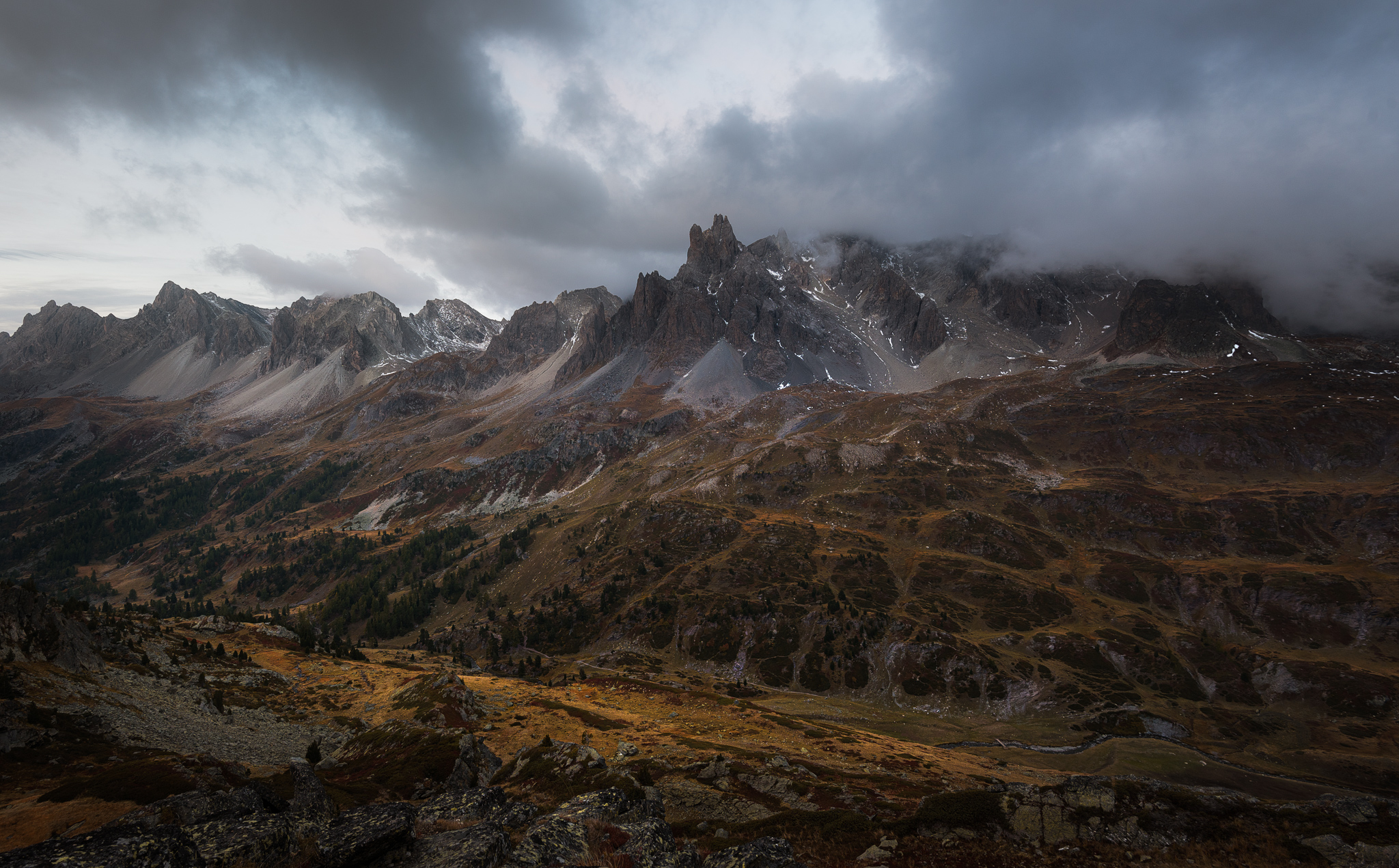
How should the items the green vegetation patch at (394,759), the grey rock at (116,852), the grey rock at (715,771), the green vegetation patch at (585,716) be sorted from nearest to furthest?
the grey rock at (116,852)
the green vegetation patch at (394,759)
the grey rock at (715,771)
the green vegetation patch at (585,716)

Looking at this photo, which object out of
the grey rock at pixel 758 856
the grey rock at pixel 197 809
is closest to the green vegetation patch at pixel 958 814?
the grey rock at pixel 758 856

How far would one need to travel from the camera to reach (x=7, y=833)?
21.5m

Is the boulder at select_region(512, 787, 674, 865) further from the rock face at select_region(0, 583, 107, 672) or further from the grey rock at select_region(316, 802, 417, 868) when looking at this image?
the rock face at select_region(0, 583, 107, 672)

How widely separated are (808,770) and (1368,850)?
3588 centimetres

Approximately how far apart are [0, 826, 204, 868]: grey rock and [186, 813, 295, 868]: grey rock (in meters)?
0.54

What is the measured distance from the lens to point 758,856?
20.8m

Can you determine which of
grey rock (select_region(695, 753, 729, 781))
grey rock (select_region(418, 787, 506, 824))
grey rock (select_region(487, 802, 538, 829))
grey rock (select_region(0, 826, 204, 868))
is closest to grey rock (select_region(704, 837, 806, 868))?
grey rock (select_region(487, 802, 538, 829))

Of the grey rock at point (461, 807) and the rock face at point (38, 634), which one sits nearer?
the grey rock at point (461, 807)

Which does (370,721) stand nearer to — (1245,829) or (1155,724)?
(1245,829)

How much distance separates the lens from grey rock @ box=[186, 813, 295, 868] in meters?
17.6

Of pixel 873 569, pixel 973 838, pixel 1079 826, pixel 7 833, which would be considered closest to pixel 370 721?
pixel 7 833

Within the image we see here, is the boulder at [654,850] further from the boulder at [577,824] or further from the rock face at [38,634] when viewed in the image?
the rock face at [38,634]

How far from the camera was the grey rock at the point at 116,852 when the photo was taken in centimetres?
1502

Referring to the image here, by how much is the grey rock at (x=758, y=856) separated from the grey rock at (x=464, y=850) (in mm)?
8011
